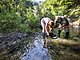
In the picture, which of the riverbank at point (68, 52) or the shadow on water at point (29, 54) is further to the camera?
the shadow on water at point (29, 54)

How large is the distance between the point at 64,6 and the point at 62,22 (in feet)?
13.3

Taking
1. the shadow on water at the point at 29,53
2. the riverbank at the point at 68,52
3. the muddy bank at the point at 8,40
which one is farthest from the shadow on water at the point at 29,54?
the muddy bank at the point at 8,40

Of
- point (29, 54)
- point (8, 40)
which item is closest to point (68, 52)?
point (29, 54)

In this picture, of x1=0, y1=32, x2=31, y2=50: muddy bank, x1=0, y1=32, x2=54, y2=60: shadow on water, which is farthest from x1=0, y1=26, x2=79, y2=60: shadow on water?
x1=0, y1=32, x2=31, y2=50: muddy bank

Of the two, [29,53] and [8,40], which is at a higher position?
[8,40]

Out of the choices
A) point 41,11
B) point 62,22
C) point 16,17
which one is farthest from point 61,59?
point 41,11

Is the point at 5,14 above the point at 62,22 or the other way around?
above

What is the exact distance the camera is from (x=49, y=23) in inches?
137

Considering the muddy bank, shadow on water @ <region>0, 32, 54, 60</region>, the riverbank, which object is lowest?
shadow on water @ <region>0, 32, 54, 60</region>

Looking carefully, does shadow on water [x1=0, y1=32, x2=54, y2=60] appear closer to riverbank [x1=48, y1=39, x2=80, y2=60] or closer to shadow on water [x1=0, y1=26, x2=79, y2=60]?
shadow on water [x1=0, y1=26, x2=79, y2=60]

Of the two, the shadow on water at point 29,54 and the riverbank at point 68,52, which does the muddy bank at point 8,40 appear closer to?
the shadow on water at point 29,54

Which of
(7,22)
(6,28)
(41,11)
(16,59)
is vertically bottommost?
(16,59)

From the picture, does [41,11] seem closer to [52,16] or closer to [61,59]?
[52,16]

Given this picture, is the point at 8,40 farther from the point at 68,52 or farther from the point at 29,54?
the point at 68,52
